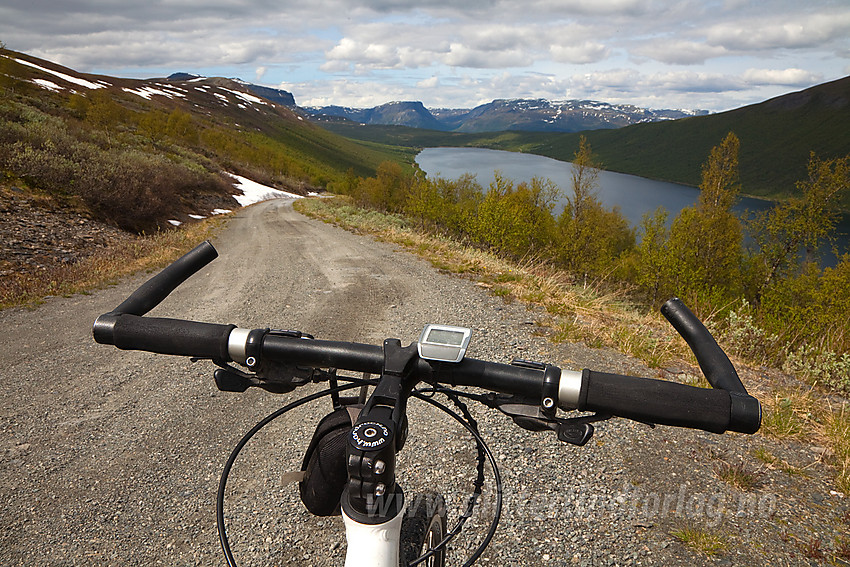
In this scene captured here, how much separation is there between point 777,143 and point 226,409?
675 ft

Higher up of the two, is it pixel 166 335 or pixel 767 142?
pixel 767 142

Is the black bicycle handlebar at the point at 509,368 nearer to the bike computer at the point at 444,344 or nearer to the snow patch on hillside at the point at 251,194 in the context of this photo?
the bike computer at the point at 444,344

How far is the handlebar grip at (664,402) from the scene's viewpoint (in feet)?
3.61

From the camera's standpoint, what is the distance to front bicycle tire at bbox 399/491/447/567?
5.58 ft

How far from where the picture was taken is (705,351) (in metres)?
1.35

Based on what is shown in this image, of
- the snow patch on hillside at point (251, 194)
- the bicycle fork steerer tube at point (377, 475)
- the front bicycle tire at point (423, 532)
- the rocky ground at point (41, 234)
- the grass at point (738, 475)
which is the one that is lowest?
the snow patch on hillside at point (251, 194)

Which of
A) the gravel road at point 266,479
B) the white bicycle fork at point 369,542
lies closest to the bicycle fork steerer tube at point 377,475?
the white bicycle fork at point 369,542

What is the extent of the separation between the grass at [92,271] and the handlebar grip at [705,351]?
10.7m

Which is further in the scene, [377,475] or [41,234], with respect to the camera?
[41,234]

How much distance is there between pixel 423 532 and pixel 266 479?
185cm

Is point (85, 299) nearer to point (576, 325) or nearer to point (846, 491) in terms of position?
point (576, 325)

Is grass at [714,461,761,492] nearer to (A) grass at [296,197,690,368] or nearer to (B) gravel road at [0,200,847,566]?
(B) gravel road at [0,200,847,566]

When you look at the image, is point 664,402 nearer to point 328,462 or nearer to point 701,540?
point 328,462

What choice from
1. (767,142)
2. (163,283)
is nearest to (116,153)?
(163,283)
